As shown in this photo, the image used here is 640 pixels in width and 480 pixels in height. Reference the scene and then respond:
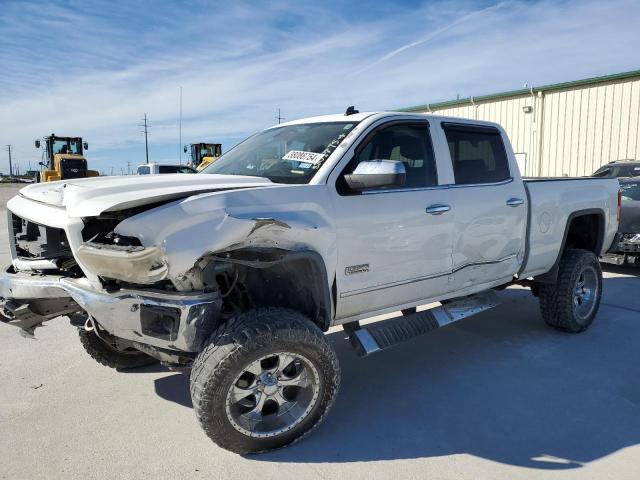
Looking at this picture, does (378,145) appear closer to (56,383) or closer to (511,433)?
(511,433)

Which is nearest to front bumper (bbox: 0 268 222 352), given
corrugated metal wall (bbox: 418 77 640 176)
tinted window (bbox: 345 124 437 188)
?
tinted window (bbox: 345 124 437 188)

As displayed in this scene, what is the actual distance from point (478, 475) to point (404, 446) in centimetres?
46

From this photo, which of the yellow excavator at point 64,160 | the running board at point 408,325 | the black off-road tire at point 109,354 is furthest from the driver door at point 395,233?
the yellow excavator at point 64,160

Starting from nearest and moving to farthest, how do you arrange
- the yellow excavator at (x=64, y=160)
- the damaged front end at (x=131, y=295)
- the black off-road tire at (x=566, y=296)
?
the damaged front end at (x=131, y=295)
the black off-road tire at (x=566, y=296)
the yellow excavator at (x=64, y=160)

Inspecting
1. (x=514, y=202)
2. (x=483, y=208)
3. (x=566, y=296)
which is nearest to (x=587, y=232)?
(x=566, y=296)

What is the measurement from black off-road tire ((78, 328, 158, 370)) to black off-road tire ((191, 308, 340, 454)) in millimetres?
1566

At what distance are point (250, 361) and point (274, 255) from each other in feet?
1.96

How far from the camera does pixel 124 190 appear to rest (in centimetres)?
285

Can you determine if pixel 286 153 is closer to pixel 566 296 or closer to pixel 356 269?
pixel 356 269

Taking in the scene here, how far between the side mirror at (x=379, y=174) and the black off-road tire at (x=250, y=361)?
0.90 metres

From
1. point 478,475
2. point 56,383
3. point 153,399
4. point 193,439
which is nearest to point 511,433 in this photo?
point 478,475

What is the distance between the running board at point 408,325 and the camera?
140 inches

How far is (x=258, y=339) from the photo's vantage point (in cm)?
284

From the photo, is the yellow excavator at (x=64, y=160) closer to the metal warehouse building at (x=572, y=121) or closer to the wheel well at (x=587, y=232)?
the metal warehouse building at (x=572, y=121)
